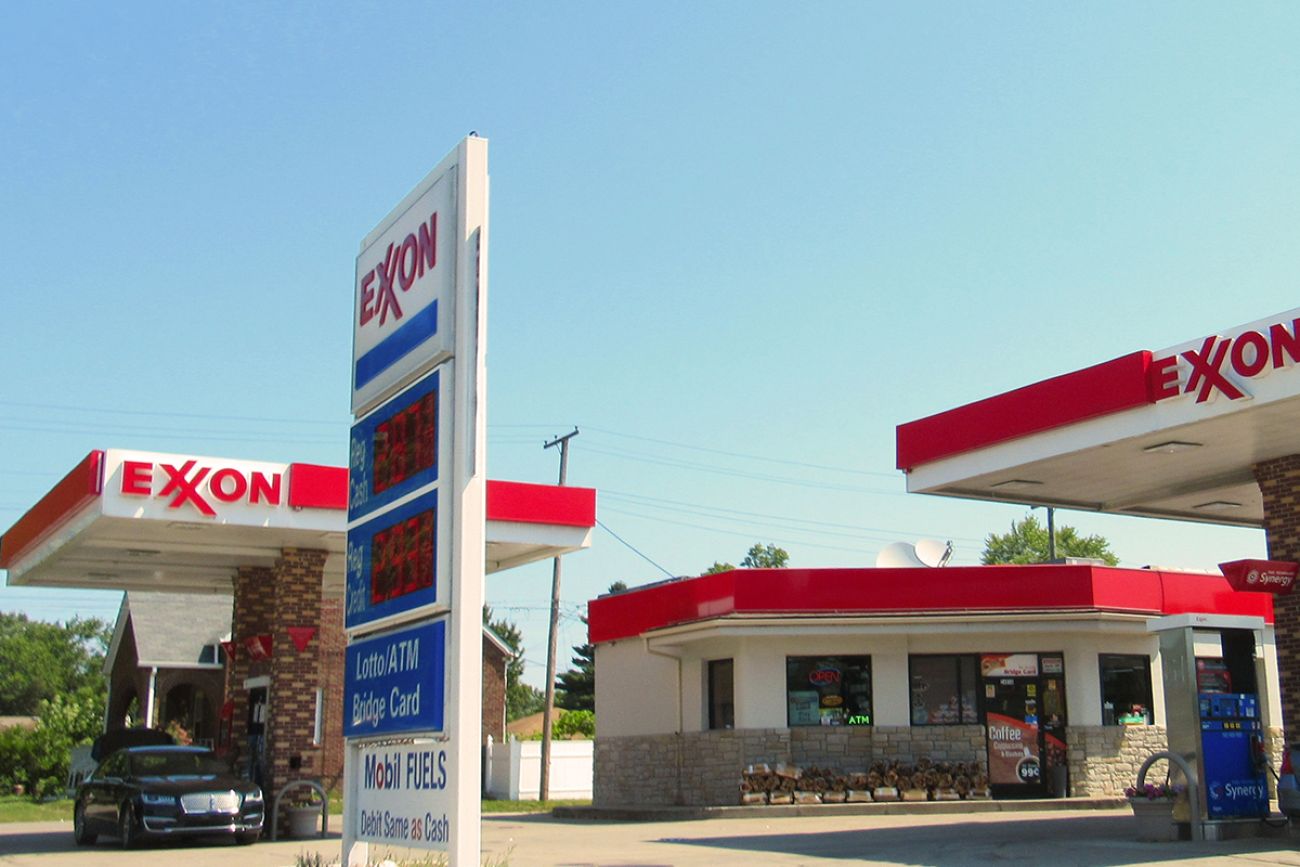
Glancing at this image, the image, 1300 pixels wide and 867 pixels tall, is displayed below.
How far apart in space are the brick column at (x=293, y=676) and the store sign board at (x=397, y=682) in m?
11.8

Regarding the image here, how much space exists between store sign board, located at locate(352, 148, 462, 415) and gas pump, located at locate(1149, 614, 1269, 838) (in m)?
10.6

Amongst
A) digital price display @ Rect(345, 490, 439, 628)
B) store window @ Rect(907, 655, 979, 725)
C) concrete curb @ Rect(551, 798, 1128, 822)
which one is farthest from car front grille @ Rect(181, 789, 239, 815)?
store window @ Rect(907, 655, 979, 725)

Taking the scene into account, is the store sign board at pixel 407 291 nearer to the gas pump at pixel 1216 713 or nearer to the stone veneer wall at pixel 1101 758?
the gas pump at pixel 1216 713

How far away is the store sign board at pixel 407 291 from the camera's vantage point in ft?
31.4

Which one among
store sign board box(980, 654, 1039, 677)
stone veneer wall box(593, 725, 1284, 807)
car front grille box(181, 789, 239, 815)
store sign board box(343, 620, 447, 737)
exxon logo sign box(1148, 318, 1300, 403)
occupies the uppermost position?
exxon logo sign box(1148, 318, 1300, 403)

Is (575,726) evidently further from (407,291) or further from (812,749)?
(407,291)

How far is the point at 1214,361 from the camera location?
1527 centimetres

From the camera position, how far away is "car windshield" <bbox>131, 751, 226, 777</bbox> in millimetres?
18922

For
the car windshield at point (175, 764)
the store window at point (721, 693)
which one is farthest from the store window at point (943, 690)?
the car windshield at point (175, 764)

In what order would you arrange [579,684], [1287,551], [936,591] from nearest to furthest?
[1287,551]
[936,591]
[579,684]

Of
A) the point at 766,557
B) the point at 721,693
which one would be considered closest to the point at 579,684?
the point at 766,557

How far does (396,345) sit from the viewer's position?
1039cm

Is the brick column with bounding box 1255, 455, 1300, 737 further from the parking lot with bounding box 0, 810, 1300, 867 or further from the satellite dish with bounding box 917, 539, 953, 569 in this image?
the satellite dish with bounding box 917, 539, 953, 569

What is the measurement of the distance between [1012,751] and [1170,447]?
394 inches
